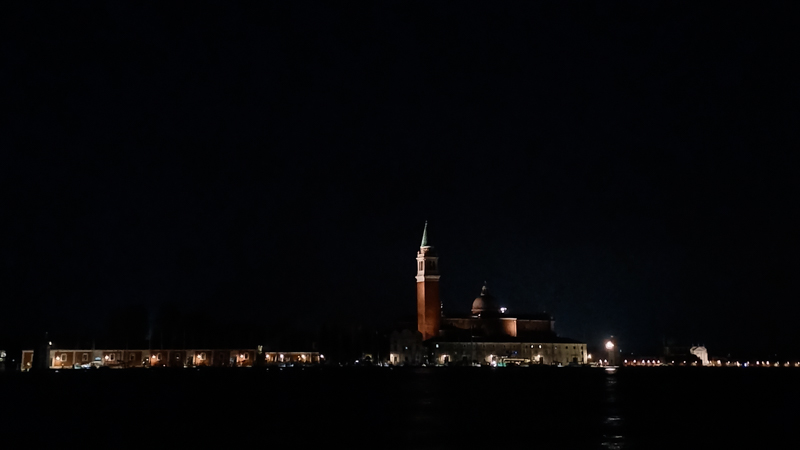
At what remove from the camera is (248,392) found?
2140 inches

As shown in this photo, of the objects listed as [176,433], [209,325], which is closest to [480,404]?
[176,433]

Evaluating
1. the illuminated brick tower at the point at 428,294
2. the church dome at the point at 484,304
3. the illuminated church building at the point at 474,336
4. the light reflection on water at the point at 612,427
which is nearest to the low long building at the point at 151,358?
the illuminated church building at the point at 474,336

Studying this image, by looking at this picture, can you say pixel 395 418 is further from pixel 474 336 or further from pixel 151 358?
pixel 474 336

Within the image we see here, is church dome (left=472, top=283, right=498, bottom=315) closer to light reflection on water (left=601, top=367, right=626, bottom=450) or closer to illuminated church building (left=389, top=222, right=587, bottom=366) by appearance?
illuminated church building (left=389, top=222, right=587, bottom=366)

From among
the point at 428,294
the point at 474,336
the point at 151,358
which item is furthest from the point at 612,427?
the point at 474,336

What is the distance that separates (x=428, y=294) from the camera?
137375mm

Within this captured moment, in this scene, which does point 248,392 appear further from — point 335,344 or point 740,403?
A: point 335,344

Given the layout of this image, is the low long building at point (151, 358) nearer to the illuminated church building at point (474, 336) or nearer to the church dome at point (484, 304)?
the illuminated church building at point (474, 336)

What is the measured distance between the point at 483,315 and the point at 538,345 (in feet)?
34.3

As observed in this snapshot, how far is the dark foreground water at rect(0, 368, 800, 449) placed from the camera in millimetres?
29516

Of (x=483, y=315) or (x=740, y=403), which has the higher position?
(x=483, y=315)

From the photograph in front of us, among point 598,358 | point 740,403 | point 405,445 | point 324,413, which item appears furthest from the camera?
point 598,358

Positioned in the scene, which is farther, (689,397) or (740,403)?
(689,397)

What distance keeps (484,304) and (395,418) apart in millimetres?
111504
